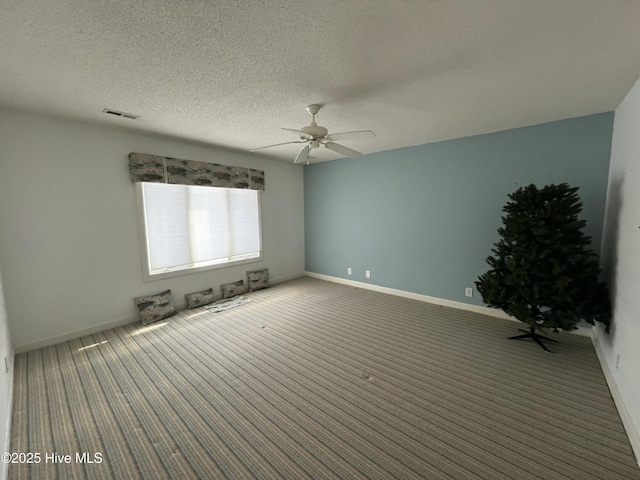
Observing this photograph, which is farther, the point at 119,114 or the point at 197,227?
the point at 197,227

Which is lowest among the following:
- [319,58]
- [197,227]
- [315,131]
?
[197,227]

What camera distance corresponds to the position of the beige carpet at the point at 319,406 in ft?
4.77

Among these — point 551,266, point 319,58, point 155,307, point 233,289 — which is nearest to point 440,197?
point 551,266

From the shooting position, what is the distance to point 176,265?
3.77 meters

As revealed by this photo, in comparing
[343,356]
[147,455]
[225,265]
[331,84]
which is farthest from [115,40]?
[225,265]

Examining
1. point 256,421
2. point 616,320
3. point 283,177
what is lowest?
point 256,421

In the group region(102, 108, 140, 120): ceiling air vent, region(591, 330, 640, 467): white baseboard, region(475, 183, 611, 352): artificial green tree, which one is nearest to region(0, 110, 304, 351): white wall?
region(102, 108, 140, 120): ceiling air vent

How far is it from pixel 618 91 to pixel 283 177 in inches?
177

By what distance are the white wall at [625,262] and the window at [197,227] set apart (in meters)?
4.56

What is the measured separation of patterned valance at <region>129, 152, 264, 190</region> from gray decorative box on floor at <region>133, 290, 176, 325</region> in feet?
5.18

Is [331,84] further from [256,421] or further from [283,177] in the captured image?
[283,177]

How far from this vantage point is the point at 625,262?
1983mm

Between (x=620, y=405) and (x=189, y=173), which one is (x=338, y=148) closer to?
(x=189, y=173)

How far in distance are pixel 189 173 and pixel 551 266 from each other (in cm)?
454
